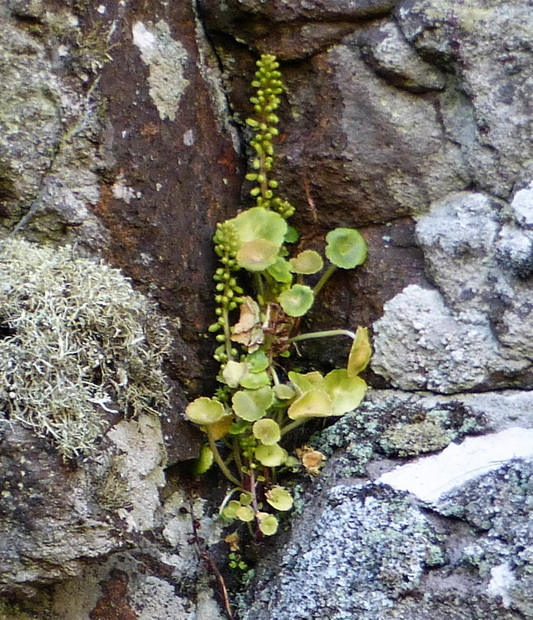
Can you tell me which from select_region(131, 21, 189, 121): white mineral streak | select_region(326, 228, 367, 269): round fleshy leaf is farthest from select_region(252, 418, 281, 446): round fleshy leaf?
select_region(131, 21, 189, 121): white mineral streak

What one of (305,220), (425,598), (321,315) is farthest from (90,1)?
(425,598)

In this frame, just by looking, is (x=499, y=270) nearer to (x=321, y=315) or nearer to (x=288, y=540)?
(x=321, y=315)

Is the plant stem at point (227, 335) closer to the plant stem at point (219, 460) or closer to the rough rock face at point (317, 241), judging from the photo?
the rough rock face at point (317, 241)

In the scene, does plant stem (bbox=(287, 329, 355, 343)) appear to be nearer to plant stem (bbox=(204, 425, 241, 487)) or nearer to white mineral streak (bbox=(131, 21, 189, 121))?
plant stem (bbox=(204, 425, 241, 487))

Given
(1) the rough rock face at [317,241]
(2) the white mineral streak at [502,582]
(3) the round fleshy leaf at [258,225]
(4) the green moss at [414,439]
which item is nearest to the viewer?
(2) the white mineral streak at [502,582]

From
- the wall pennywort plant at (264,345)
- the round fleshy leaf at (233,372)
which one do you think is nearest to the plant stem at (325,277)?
the wall pennywort plant at (264,345)

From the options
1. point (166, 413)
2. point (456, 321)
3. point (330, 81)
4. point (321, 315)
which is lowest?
point (166, 413)

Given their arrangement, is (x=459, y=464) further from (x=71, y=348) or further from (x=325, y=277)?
(x=71, y=348)

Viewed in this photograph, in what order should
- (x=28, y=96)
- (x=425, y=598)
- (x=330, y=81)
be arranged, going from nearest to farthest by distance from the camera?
1. (x=425, y=598)
2. (x=28, y=96)
3. (x=330, y=81)
